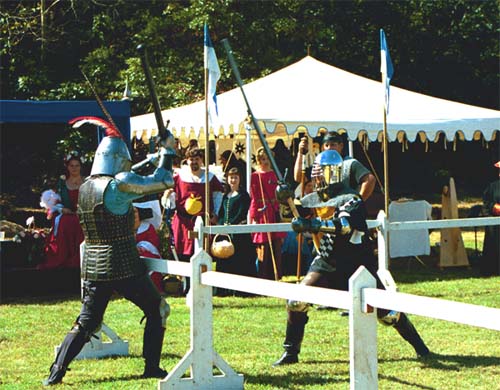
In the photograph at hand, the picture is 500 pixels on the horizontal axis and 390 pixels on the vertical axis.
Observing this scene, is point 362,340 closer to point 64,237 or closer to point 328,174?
point 328,174

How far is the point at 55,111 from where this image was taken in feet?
38.0

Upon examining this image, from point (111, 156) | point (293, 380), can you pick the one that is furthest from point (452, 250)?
point (111, 156)

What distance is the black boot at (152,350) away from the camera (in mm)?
7207

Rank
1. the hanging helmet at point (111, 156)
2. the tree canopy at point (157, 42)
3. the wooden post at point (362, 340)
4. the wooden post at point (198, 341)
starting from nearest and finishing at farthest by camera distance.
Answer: the wooden post at point (362, 340) → the wooden post at point (198, 341) → the hanging helmet at point (111, 156) → the tree canopy at point (157, 42)

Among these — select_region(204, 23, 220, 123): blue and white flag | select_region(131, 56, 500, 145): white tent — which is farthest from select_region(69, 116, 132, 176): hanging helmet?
select_region(131, 56, 500, 145): white tent

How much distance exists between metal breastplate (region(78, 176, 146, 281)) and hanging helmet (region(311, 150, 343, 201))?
4.89ft

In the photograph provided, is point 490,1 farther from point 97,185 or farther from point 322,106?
point 97,185

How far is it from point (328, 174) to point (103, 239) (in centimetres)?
175

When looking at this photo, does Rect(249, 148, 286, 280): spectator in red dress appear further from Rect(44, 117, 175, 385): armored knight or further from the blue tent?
→ Rect(44, 117, 175, 385): armored knight

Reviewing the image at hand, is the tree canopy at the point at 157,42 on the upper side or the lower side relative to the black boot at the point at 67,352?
upper

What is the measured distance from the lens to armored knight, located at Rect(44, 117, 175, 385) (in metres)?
6.98

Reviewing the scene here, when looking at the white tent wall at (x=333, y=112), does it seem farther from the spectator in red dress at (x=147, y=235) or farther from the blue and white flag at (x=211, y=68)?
the spectator in red dress at (x=147, y=235)

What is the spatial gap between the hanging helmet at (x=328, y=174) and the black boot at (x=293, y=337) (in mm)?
982

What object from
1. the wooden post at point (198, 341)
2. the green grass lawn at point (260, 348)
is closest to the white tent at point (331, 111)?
the green grass lawn at point (260, 348)
